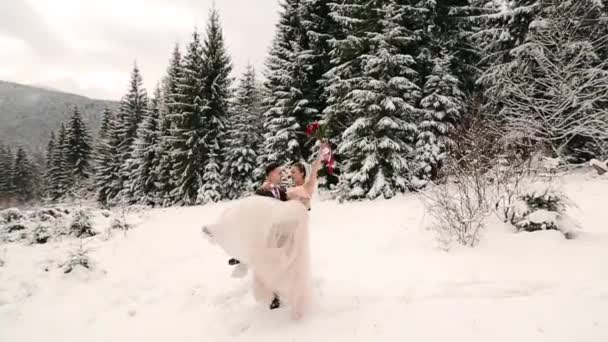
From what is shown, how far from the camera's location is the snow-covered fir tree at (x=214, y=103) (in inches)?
987

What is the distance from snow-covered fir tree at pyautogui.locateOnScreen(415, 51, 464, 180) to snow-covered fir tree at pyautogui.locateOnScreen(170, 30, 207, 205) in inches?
598

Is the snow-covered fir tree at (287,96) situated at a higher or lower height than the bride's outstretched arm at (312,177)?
higher

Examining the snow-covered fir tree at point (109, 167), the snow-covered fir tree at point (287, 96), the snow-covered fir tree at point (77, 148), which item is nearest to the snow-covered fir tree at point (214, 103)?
the snow-covered fir tree at point (287, 96)

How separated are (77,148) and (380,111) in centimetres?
4344

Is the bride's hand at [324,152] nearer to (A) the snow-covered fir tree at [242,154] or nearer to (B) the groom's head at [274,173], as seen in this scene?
(B) the groom's head at [274,173]

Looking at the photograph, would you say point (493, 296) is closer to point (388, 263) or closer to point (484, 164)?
point (388, 263)

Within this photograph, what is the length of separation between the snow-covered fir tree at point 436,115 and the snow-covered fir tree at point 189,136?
15.2 metres

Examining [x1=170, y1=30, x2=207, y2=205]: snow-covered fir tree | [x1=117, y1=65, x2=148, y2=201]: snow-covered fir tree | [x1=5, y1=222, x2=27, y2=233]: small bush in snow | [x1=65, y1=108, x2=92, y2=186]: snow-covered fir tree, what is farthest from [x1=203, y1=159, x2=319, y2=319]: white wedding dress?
[x1=65, y1=108, x2=92, y2=186]: snow-covered fir tree

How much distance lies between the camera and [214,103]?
1055 inches

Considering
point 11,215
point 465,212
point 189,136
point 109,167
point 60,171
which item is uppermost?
point 189,136

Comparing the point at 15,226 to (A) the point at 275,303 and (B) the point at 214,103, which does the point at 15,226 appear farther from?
(B) the point at 214,103

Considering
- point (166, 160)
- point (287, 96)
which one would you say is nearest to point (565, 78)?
point (287, 96)

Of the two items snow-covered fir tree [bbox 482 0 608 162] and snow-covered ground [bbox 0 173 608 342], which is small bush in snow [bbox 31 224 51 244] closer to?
snow-covered ground [bbox 0 173 608 342]

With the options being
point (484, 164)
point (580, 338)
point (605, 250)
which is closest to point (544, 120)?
point (484, 164)
